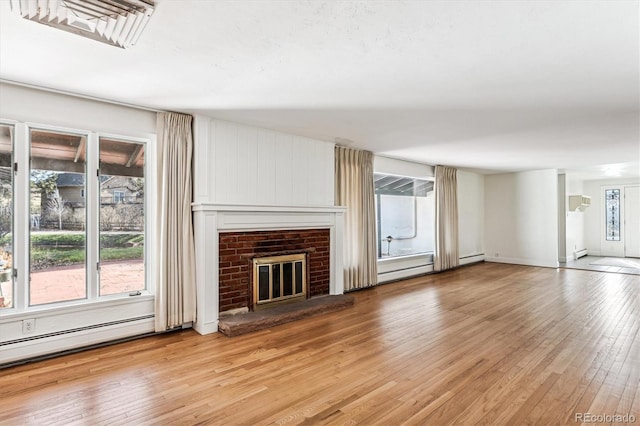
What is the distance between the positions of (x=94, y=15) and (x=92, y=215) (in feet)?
7.13

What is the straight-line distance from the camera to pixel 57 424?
2125 millimetres

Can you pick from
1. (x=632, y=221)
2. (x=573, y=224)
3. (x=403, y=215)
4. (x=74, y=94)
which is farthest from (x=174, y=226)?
(x=632, y=221)

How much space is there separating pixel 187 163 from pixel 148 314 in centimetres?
167

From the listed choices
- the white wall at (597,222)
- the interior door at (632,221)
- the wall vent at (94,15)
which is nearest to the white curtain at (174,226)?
the wall vent at (94,15)

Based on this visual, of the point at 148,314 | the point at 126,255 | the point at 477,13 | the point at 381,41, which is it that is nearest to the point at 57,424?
the point at 148,314

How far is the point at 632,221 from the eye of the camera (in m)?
9.72

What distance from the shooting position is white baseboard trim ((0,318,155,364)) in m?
2.96

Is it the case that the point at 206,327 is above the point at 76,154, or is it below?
below

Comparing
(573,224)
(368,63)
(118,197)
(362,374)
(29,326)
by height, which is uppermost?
(368,63)

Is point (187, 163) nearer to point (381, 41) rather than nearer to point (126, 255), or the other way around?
point (126, 255)

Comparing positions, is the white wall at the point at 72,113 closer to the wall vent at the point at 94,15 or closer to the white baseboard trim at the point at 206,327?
the wall vent at the point at 94,15

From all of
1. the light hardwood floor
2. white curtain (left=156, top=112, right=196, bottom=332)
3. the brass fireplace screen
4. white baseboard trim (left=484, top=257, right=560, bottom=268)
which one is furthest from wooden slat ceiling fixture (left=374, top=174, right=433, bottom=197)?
white curtain (left=156, top=112, right=196, bottom=332)

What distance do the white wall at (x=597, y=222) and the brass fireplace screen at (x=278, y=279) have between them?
32.9 feet

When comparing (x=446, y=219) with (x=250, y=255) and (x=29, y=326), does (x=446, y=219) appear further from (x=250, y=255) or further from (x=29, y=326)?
(x=29, y=326)
